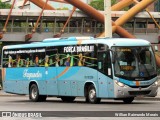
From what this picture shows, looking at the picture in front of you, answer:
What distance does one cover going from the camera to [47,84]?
97.3ft

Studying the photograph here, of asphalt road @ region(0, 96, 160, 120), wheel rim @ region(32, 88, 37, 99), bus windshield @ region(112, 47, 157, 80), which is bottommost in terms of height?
asphalt road @ region(0, 96, 160, 120)

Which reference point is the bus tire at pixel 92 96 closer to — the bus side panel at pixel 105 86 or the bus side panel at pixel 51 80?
the bus side panel at pixel 105 86

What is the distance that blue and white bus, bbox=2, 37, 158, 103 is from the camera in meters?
25.6

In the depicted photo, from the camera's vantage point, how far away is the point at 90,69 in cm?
2658

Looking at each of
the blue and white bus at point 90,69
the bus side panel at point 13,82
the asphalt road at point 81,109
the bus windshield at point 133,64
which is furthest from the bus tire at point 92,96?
the bus side panel at point 13,82

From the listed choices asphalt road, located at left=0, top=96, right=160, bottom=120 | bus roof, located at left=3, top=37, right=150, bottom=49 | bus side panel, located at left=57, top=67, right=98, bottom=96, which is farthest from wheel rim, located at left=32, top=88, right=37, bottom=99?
asphalt road, located at left=0, top=96, right=160, bottom=120

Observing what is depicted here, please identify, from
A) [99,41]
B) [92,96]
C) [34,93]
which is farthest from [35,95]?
[99,41]

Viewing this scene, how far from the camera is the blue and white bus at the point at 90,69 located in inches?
1007

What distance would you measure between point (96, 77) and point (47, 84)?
13.8 ft

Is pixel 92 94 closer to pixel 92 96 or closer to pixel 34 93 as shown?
pixel 92 96

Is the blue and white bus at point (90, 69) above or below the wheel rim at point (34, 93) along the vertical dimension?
above

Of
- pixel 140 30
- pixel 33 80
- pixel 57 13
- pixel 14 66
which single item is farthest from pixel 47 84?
pixel 140 30

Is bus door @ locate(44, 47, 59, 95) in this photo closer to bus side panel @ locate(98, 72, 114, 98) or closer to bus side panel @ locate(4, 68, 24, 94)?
bus side panel @ locate(4, 68, 24, 94)

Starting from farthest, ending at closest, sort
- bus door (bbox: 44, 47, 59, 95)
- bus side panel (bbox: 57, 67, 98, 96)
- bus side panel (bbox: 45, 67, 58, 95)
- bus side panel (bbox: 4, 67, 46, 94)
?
bus side panel (bbox: 4, 67, 46, 94) < bus side panel (bbox: 45, 67, 58, 95) < bus door (bbox: 44, 47, 59, 95) < bus side panel (bbox: 57, 67, 98, 96)
